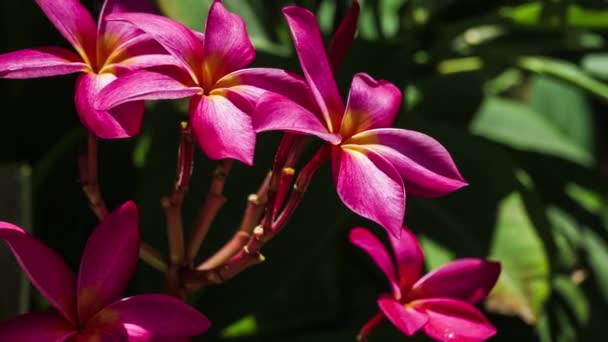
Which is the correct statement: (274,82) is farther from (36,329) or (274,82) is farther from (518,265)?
(518,265)

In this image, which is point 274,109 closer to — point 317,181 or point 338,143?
point 338,143

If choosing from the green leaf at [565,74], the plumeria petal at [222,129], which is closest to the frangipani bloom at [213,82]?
the plumeria petal at [222,129]

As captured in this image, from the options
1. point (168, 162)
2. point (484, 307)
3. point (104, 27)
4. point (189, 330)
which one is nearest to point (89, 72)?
point (104, 27)

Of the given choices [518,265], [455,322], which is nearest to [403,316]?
[455,322]

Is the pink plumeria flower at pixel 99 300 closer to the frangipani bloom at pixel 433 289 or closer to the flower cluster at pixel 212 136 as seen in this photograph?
the flower cluster at pixel 212 136

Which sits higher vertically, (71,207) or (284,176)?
(284,176)

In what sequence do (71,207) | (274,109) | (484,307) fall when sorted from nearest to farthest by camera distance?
(274,109), (484,307), (71,207)
